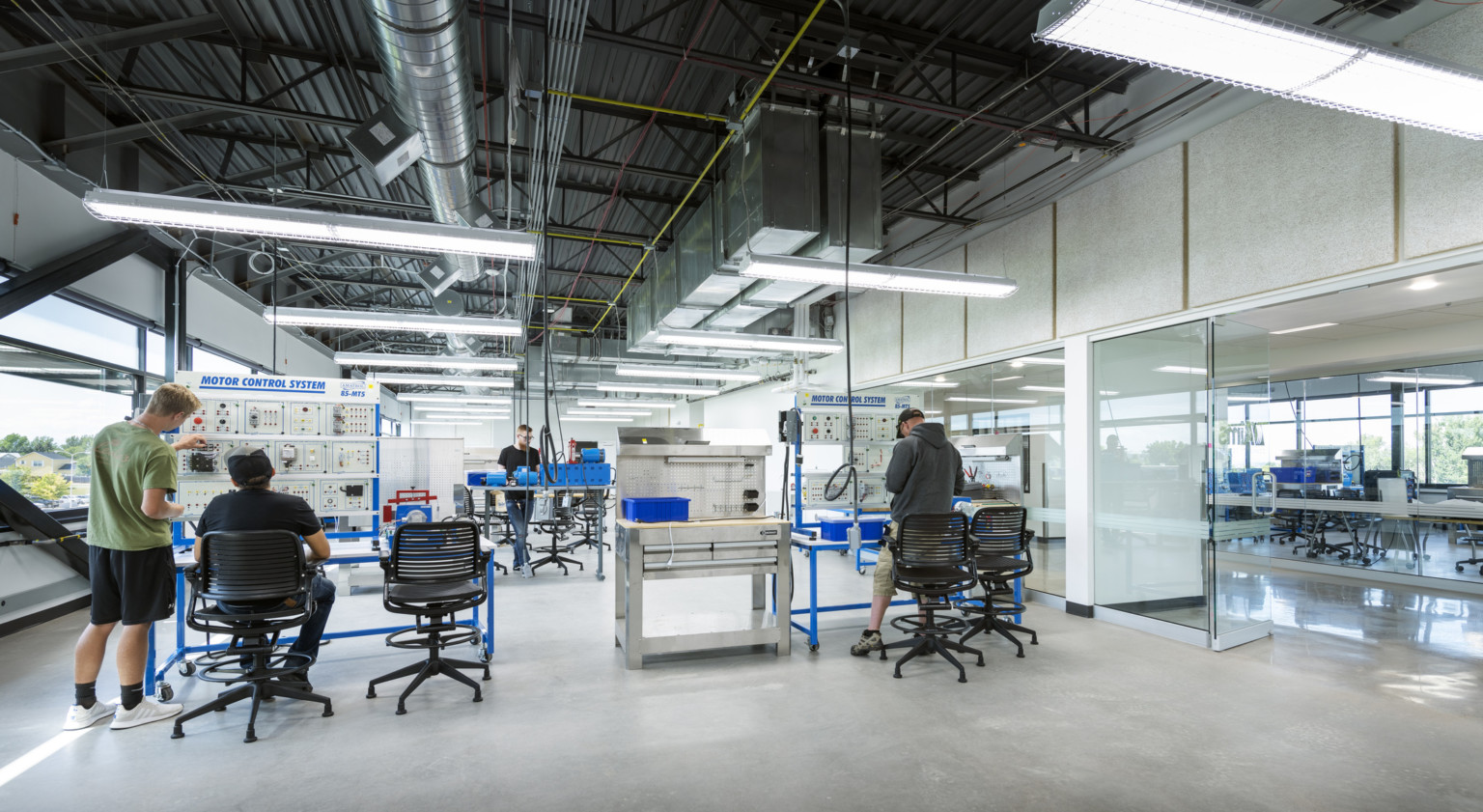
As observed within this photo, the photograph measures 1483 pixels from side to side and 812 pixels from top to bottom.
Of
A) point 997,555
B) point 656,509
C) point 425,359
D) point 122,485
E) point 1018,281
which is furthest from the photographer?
point 425,359

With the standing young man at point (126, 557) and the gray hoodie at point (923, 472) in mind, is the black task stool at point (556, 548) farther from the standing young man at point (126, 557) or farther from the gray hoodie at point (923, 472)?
the gray hoodie at point (923, 472)

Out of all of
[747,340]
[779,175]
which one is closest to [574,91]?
[779,175]

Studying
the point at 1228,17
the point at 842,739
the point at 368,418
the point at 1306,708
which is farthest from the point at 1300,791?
the point at 368,418

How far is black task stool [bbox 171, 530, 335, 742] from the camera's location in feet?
10.1

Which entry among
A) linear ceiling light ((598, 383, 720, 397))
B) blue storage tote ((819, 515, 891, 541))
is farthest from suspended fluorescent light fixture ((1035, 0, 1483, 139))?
linear ceiling light ((598, 383, 720, 397))

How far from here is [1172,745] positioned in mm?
3000

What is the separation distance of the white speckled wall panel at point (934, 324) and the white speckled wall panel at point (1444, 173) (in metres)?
3.53

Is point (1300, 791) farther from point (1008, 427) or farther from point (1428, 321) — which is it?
point (1428, 321)

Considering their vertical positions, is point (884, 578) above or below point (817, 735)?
above

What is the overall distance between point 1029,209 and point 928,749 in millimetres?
4881

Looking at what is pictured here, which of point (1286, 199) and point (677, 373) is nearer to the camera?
point (1286, 199)

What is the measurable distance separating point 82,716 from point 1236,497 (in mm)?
6715

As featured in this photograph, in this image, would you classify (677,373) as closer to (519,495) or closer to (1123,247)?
(519,495)

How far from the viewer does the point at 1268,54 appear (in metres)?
2.44
